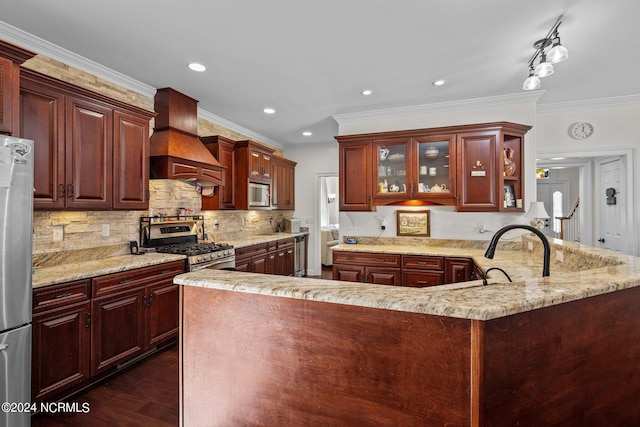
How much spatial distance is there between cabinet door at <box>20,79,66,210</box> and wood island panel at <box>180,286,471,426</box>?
1.81 m

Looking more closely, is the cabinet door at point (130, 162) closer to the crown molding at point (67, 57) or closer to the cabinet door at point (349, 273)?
the crown molding at point (67, 57)

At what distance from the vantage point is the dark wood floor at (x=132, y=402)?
205cm

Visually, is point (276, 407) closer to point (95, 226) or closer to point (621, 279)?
point (621, 279)

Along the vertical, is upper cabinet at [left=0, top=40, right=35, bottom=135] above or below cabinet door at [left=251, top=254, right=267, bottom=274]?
above

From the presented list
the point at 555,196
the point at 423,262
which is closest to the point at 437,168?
the point at 423,262

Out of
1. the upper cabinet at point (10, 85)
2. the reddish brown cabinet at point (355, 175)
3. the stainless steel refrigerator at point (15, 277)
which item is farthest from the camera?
the reddish brown cabinet at point (355, 175)

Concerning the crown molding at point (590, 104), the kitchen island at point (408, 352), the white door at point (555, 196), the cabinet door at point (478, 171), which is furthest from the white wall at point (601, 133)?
the white door at point (555, 196)

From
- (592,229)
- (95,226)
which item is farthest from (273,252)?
(592,229)

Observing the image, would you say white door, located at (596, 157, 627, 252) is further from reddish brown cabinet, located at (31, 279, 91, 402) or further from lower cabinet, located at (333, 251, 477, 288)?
reddish brown cabinet, located at (31, 279, 91, 402)

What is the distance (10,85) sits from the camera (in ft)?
6.39

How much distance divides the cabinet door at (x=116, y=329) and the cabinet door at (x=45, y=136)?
878 millimetres

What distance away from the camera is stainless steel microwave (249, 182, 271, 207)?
4.89 metres

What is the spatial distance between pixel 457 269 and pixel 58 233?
13.0 feet

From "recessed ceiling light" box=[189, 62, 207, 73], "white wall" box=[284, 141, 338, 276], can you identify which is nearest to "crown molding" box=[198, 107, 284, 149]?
"white wall" box=[284, 141, 338, 276]
